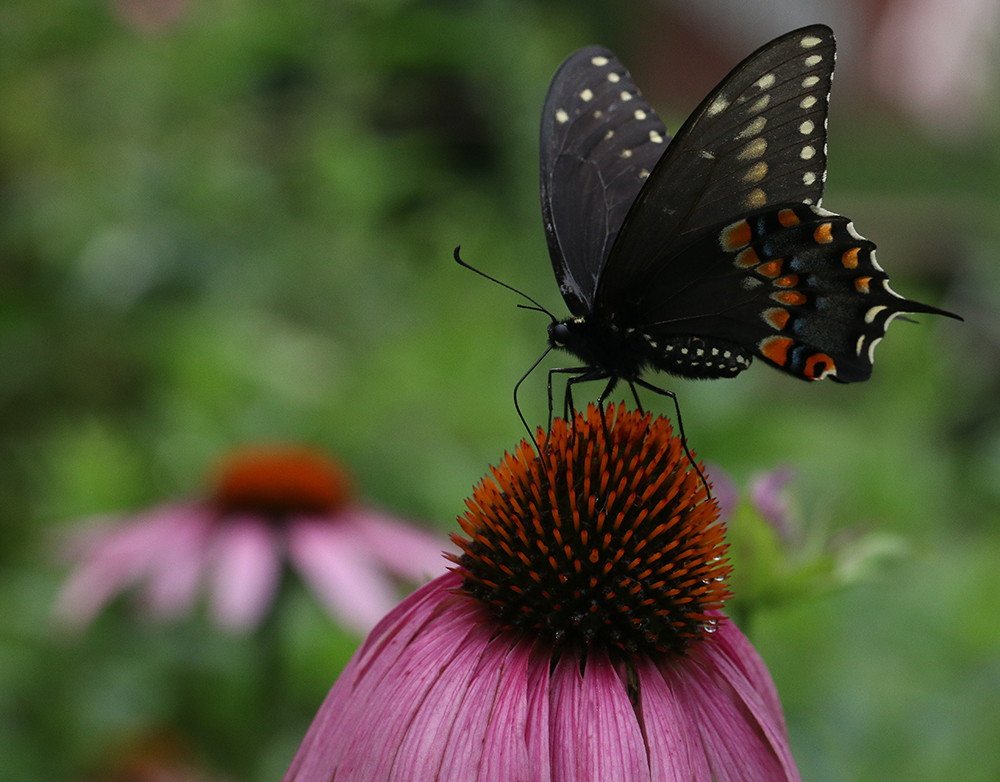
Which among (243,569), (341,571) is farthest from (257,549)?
(341,571)

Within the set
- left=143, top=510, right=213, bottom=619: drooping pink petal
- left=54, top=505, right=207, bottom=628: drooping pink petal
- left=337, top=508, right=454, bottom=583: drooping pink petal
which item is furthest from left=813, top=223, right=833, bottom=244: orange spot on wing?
left=54, top=505, right=207, bottom=628: drooping pink petal

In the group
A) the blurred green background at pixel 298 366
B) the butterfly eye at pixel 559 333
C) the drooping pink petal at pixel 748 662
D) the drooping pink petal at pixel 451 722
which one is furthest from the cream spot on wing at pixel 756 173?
the blurred green background at pixel 298 366

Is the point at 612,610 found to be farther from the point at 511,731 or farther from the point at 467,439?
the point at 467,439

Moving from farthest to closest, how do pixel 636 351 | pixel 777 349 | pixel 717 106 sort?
pixel 636 351
pixel 777 349
pixel 717 106

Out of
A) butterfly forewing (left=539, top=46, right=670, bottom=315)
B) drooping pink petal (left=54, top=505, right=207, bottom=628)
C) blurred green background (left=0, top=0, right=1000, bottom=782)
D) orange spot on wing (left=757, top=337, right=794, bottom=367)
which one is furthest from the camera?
blurred green background (left=0, top=0, right=1000, bottom=782)

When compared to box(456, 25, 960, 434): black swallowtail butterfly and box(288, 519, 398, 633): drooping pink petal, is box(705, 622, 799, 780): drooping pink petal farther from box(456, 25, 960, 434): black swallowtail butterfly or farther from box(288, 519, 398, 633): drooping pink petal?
box(288, 519, 398, 633): drooping pink petal

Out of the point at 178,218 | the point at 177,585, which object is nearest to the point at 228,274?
the point at 178,218

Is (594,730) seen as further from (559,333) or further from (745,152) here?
(745,152)

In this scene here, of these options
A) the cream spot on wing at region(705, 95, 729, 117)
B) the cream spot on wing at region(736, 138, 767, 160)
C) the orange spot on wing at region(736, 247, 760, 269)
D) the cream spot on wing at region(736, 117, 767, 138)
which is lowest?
the orange spot on wing at region(736, 247, 760, 269)
